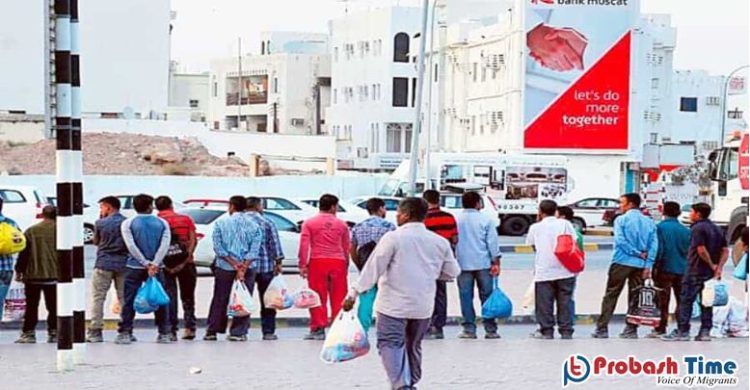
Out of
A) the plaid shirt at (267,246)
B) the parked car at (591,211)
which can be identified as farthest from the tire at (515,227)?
the plaid shirt at (267,246)

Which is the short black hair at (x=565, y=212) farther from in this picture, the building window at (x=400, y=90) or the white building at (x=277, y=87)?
the white building at (x=277, y=87)

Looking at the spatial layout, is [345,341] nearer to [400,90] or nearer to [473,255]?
[473,255]

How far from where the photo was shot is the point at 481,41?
6944cm

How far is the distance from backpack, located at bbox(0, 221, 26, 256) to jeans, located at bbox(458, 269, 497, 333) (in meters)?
4.79

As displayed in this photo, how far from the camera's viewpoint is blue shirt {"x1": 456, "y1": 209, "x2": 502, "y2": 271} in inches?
624

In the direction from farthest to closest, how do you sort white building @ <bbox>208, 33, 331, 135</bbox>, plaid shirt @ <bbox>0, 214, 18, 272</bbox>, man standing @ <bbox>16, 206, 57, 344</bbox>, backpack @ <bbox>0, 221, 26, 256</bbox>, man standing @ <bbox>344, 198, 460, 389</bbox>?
white building @ <bbox>208, 33, 331, 135</bbox> → man standing @ <bbox>16, 206, 57, 344</bbox> → plaid shirt @ <bbox>0, 214, 18, 272</bbox> → backpack @ <bbox>0, 221, 26, 256</bbox> → man standing @ <bbox>344, 198, 460, 389</bbox>

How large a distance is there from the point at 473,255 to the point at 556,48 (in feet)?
166

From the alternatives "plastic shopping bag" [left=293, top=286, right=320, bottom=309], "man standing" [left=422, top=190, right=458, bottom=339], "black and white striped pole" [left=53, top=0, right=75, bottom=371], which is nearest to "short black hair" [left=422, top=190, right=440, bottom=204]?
"man standing" [left=422, top=190, right=458, bottom=339]

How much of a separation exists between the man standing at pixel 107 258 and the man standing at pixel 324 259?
1938 mm

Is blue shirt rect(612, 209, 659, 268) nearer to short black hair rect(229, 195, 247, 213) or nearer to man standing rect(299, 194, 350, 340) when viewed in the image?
man standing rect(299, 194, 350, 340)

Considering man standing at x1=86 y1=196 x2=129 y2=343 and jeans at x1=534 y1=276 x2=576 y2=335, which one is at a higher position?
man standing at x1=86 y1=196 x2=129 y2=343

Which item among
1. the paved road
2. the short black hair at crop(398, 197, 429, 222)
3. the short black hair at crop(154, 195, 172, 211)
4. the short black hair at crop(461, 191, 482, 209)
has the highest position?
the short black hair at crop(398, 197, 429, 222)

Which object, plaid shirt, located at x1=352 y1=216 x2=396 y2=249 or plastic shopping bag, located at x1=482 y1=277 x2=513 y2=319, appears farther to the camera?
plastic shopping bag, located at x1=482 y1=277 x2=513 y2=319

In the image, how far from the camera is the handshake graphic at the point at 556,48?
214ft
